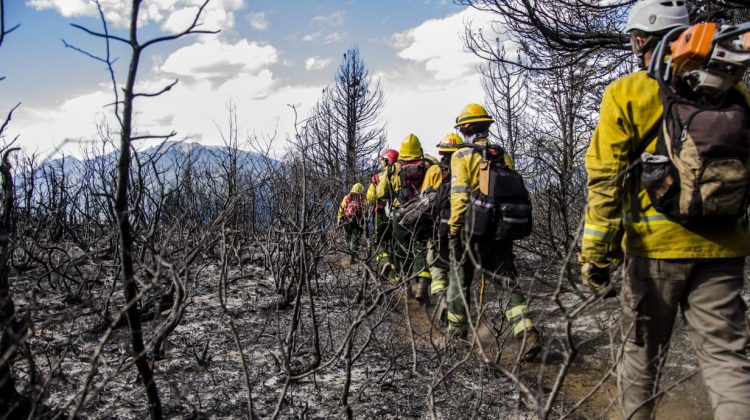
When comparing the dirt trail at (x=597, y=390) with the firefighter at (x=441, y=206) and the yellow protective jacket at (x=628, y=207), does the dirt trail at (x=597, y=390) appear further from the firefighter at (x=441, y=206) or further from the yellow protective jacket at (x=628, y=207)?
the firefighter at (x=441, y=206)

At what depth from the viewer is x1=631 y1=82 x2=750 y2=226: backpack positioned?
5.48ft

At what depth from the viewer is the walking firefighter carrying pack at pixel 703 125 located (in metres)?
1.67

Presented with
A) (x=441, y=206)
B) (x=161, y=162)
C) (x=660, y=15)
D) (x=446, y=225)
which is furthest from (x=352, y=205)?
(x=660, y=15)

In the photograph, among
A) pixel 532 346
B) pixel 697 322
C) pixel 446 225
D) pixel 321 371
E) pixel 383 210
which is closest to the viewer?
pixel 697 322

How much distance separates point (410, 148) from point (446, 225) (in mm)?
1719

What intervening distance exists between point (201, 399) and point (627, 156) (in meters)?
2.24

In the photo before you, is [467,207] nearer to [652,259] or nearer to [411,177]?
[652,259]

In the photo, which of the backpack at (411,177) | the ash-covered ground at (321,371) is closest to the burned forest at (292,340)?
the ash-covered ground at (321,371)

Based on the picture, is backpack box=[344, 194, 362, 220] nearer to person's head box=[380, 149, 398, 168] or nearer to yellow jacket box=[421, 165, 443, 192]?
person's head box=[380, 149, 398, 168]

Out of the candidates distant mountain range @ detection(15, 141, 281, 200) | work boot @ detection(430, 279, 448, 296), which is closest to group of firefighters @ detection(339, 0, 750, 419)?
work boot @ detection(430, 279, 448, 296)

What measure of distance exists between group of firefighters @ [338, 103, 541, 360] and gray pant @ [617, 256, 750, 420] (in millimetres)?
384

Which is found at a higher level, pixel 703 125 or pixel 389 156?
pixel 389 156

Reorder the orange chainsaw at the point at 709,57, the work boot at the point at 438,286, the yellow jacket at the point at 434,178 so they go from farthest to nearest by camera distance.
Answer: the yellow jacket at the point at 434,178
the work boot at the point at 438,286
the orange chainsaw at the point at 709,57

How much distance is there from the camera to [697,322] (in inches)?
71.6
